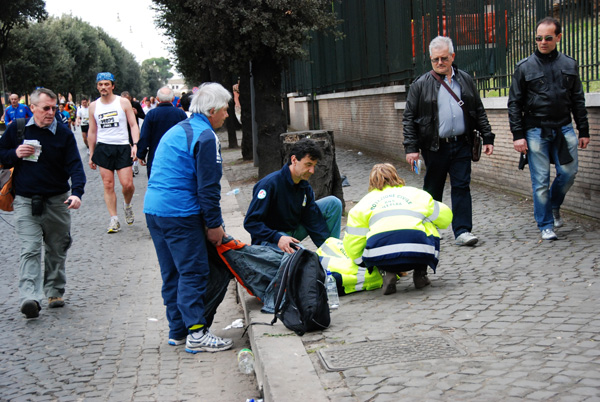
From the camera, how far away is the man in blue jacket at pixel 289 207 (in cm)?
568

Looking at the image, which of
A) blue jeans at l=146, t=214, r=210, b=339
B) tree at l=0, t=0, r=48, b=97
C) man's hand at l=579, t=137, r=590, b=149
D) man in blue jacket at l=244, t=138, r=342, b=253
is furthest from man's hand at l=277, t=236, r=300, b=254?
tree at l=0, t=0, r=48, b=97

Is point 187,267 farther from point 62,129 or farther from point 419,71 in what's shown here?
point 419,71

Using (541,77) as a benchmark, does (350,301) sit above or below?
below

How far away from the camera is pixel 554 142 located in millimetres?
7195

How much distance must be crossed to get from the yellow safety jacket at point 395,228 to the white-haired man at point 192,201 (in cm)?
123

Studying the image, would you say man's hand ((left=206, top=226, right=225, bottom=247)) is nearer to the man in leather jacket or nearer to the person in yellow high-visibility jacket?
the person in yellow high-visibility jacket

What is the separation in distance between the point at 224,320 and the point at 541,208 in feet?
10.7

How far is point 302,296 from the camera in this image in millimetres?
4969

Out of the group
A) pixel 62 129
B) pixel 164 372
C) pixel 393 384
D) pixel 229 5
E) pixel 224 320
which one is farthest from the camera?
pixel 229 5

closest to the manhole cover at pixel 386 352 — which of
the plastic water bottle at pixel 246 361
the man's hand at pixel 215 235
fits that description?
the plastic water bottle at pixel 246 361

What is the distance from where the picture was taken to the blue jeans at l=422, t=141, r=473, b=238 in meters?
7.24

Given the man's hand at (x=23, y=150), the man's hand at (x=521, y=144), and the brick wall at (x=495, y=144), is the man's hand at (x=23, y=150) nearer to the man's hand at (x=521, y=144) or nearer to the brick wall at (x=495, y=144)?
the man's hand at (x=521, y=144)

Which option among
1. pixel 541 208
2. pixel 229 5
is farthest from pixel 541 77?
pixel 229 5

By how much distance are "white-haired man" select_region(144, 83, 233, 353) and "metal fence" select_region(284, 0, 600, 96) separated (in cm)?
488
